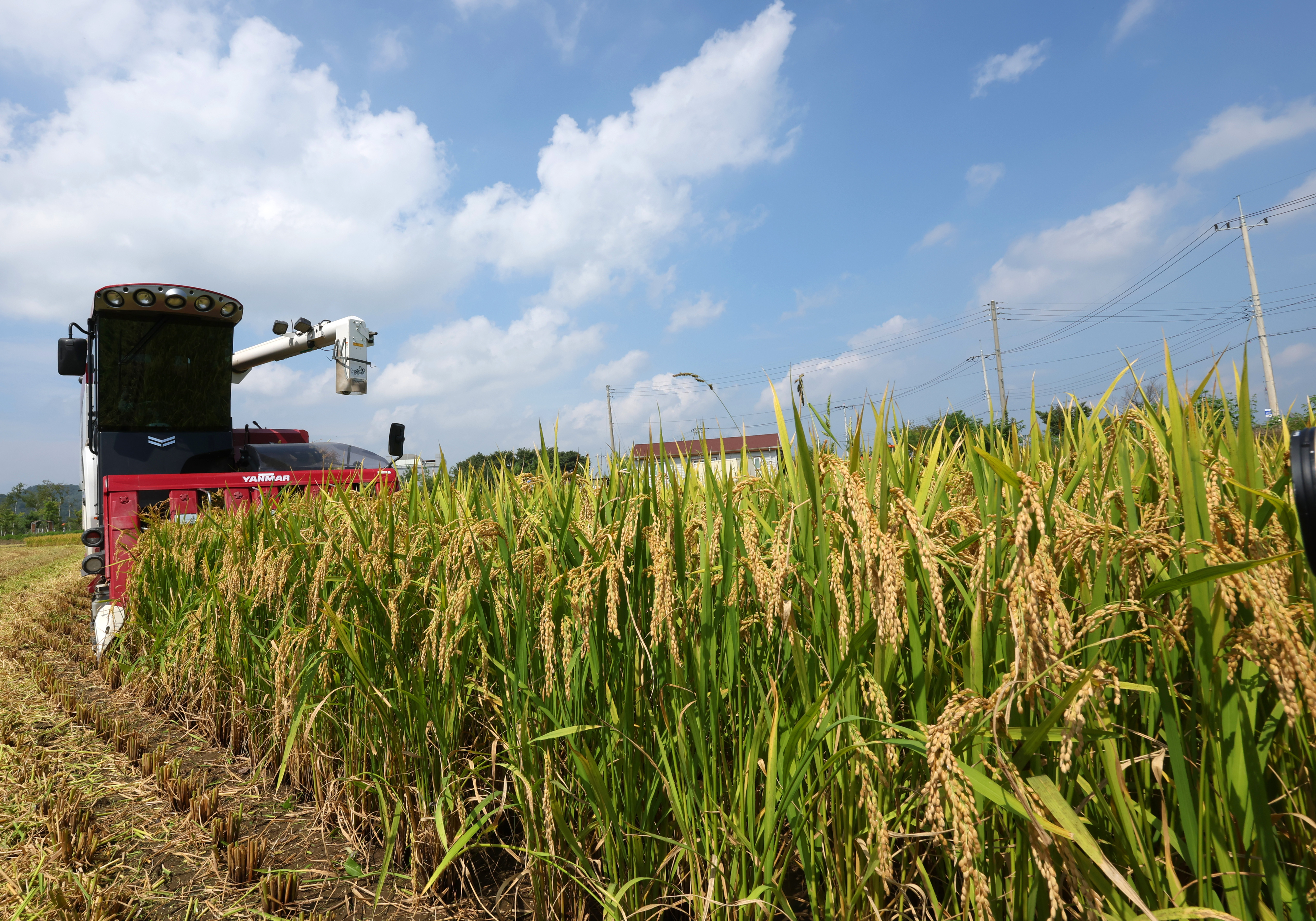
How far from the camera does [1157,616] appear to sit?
0.99m

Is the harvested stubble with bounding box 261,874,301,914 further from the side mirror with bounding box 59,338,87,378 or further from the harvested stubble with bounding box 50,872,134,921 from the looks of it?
the side mirror with bounding box 59,338,87,378

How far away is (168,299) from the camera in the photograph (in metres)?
7.03

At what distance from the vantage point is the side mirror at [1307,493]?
73cm

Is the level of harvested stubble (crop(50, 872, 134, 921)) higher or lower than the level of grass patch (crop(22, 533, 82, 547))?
lower

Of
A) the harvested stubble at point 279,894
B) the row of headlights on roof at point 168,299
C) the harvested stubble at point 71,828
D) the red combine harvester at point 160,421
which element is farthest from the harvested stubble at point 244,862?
the row of headlights on roof at point 168,299

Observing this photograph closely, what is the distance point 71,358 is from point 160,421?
1000 mm

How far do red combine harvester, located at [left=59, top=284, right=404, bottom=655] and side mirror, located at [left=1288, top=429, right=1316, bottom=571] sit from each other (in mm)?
6029

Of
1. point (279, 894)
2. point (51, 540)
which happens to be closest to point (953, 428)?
point (279, 894)

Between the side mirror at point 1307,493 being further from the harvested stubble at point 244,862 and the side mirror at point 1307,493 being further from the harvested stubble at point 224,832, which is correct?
the harvested stubble at point 224,832

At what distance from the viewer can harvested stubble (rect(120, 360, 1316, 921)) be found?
3.12ft

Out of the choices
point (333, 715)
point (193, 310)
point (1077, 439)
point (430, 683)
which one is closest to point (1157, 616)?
point (1077, 439)

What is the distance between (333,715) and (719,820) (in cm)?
195

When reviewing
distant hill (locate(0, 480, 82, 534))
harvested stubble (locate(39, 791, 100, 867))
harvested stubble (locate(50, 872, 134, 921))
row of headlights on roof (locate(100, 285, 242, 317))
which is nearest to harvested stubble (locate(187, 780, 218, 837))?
harvested stubble (locate(39, 791, 100, 867))

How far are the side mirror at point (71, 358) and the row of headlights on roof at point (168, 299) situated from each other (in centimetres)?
58
